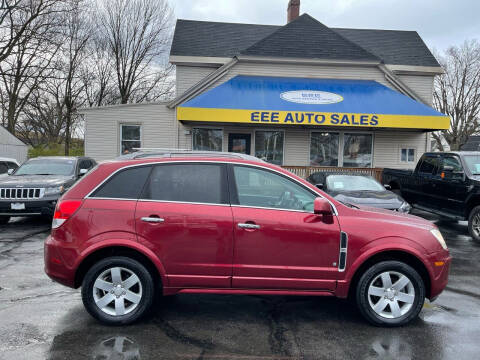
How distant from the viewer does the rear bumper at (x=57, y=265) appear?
3778 millimetres

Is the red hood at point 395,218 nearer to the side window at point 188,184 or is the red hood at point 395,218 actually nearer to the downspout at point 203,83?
the side window at point 188,184

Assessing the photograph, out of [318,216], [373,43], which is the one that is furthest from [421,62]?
[318,216]

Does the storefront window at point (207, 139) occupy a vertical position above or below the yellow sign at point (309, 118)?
below

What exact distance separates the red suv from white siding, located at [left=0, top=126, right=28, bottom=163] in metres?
28.9

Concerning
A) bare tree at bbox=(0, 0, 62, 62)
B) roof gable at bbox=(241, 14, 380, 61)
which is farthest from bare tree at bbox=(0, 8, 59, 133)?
roof gable at bbox=(241, 14, 380, 61)

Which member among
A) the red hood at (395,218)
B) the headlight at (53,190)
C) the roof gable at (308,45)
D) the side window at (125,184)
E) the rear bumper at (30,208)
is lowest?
the rear bumper at (30,208)

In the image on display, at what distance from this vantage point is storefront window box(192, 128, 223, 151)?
16109 millimetres

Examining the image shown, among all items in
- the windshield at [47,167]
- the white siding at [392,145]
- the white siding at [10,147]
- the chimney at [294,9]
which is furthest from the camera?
the white siding at [10,147]

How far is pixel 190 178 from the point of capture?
3.97 m

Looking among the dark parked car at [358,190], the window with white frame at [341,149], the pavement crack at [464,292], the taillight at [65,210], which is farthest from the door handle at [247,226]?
the window with white frame at [341,149]

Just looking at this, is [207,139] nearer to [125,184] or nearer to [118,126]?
[118,126]

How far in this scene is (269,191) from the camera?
4.02 meters

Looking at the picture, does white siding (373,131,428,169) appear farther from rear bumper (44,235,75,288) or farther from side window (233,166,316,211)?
rear bumper (44,235,75,288)

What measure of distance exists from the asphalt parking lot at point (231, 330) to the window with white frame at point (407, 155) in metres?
12.7
